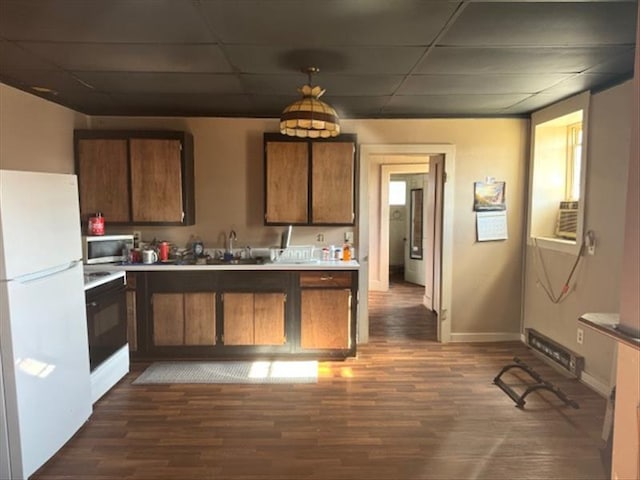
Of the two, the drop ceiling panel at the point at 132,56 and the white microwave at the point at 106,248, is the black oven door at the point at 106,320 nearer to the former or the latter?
the white microwave at the point at 106,248

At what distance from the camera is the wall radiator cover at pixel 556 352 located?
3486mm

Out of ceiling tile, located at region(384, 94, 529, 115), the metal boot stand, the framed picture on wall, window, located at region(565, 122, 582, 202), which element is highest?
ceiling tile, located at region(384, 94, 529, 115)

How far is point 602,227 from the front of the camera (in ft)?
10.6

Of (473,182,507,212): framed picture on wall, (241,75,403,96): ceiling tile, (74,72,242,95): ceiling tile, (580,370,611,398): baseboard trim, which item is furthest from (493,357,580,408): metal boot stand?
(74,72,242,95): ceiling tile

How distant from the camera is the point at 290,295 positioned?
389 cm

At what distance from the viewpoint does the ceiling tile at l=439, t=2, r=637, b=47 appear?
1.93 m

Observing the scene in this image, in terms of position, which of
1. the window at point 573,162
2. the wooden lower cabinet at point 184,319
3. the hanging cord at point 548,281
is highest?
the window at point 573,162

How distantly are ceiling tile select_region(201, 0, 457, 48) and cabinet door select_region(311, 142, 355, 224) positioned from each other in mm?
1674

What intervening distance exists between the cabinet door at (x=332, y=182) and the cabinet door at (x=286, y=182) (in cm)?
9

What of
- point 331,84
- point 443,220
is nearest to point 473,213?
point 443,220

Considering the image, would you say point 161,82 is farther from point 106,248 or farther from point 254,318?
point 254,318

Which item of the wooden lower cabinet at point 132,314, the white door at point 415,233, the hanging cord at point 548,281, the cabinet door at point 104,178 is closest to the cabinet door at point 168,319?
the wooden lower cabinet at point 132,314

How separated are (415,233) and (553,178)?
12.2 ft

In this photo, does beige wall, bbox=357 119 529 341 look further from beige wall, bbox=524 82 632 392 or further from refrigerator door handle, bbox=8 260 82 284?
refrigerator door handle, bbox=8 260 82 284
